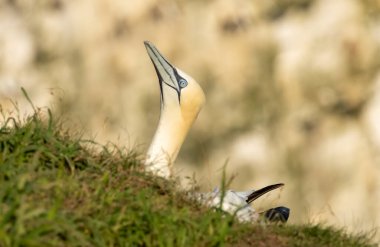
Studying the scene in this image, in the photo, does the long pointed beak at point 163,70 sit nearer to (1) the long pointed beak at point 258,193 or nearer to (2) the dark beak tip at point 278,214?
(1) the long pointed beak at point 258,193

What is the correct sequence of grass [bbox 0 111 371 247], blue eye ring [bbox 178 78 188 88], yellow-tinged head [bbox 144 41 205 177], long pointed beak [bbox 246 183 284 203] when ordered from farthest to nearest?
blue eye ring [bbox 178 78 188 88] < yellow-tinged head [bbox 144 41 205 177] < long pointed beak [bbox 246 183 284 203] < grass [bbox 0 111 371 247]

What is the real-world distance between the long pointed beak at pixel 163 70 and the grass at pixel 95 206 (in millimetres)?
925

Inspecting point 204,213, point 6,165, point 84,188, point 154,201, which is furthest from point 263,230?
point 6,165

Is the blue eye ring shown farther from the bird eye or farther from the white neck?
the white neck

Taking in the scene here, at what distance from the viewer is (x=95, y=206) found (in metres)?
5.14

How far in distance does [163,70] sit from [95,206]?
2.40m

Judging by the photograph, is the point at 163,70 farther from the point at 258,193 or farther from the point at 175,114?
the point at 258,193

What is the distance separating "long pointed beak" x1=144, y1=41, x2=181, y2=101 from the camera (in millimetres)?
7164

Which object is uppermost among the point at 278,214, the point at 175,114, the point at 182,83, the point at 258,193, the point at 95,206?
the point at 182,83

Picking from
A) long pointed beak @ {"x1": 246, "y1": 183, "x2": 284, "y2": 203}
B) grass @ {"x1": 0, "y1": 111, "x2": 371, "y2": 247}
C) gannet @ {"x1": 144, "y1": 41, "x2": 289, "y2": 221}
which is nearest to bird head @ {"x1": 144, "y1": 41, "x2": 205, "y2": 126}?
gannet @ {"x1": 144, "y1": 41, "x2": 289, "y2": 221}

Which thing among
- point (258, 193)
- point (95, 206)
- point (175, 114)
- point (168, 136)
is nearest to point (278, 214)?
point (258, 193)

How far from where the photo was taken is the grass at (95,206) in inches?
185

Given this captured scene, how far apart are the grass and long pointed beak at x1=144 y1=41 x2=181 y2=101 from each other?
93 cm

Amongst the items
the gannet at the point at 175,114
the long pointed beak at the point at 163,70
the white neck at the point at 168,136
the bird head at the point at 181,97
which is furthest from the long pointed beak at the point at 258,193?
the long pointed beak at the point at 163,70
